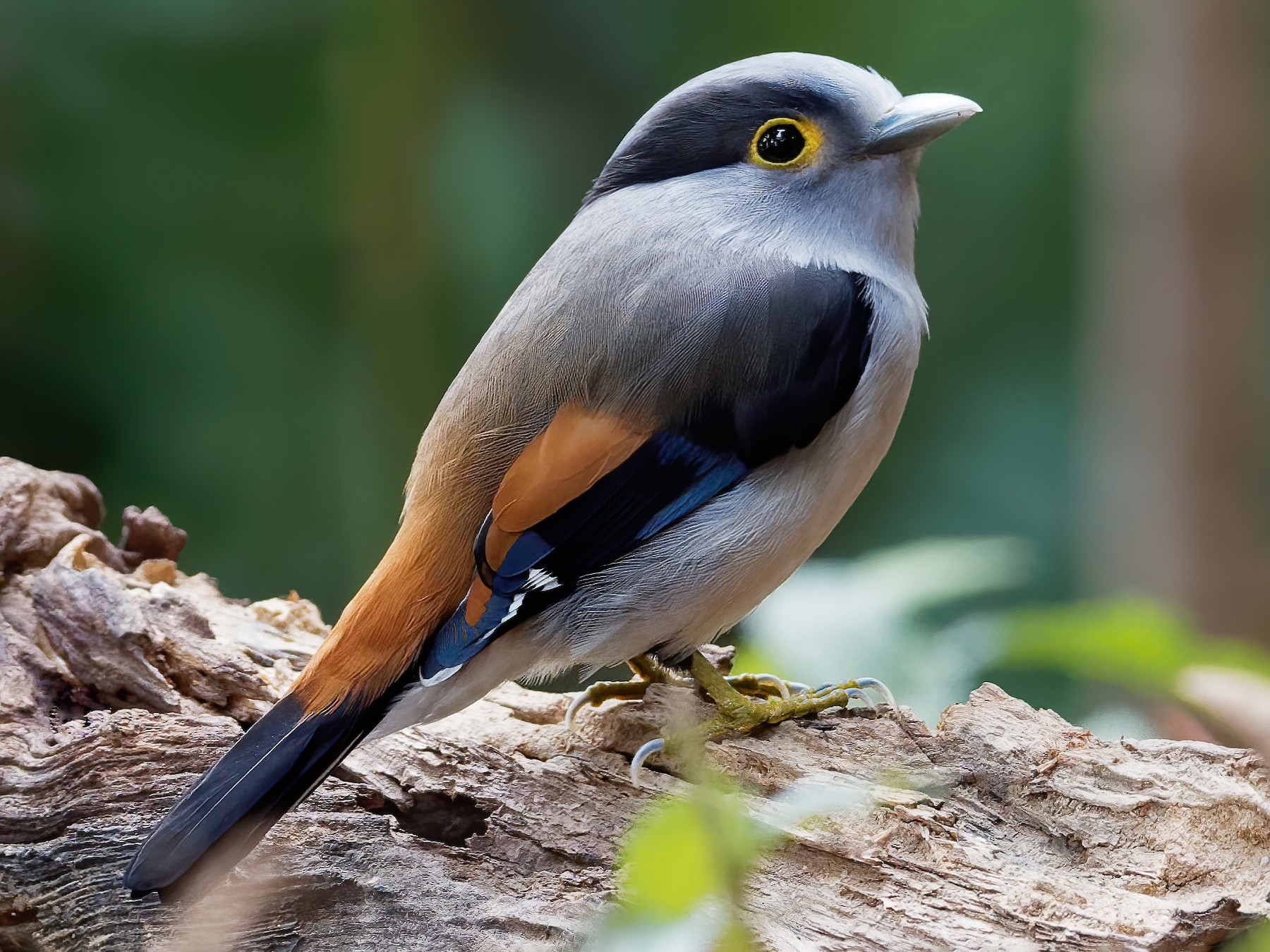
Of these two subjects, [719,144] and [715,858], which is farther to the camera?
[719,144]

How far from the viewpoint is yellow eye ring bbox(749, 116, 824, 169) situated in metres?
2.91

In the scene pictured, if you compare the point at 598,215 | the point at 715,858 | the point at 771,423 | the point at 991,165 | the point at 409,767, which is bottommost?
the point at 715,858

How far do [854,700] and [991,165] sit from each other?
5.60 metres

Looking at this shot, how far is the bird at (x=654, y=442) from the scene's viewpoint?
8.05 ft

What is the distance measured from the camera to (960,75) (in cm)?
757

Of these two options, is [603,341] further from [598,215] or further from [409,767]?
[409,767]

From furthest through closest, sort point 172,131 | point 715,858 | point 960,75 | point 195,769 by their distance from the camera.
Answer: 1. point 960,75
2. point 172,131
3. point 195,769
4. point 715,858

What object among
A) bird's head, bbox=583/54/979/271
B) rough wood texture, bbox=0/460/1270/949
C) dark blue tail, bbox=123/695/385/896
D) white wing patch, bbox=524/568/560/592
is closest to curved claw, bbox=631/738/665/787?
rough wood texture, bbox=0/460/1270/949

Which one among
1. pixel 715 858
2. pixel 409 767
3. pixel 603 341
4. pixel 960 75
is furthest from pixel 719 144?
pixel 960 75

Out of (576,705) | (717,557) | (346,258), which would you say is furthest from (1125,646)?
(346,258)

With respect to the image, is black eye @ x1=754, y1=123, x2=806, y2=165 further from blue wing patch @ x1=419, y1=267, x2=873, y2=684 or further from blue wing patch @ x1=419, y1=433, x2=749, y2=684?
blue wing patch @ x1=419, y1=433, x2=749, y2=684

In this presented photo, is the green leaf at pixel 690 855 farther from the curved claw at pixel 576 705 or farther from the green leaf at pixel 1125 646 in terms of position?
the curved claw at pixel 576 705

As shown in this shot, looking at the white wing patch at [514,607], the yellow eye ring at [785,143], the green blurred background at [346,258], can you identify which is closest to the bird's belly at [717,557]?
the white wing patch at [514,607]

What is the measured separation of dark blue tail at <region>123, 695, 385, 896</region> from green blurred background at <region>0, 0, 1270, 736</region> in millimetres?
4092
